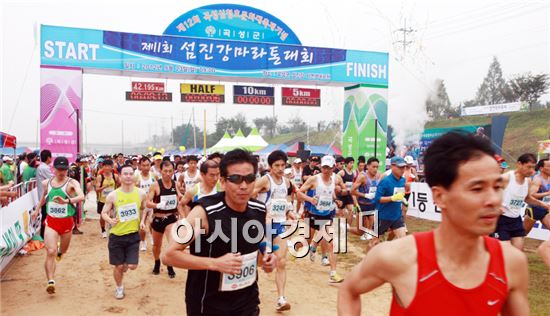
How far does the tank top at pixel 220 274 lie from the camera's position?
2902 mm

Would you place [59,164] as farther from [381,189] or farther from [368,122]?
[368,122]

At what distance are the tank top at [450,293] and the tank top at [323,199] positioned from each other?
5618 mm

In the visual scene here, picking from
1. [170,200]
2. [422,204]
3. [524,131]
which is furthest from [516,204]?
[524,131]

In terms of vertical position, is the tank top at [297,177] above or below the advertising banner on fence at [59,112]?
below

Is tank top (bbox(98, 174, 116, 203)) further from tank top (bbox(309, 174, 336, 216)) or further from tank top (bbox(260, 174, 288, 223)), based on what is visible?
tank top (bbox(260, 174, 288, 223))

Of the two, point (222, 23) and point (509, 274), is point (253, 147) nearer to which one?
point (222, 23)

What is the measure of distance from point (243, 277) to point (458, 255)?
5.64 feet

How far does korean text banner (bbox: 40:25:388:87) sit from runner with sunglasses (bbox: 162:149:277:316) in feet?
39.6

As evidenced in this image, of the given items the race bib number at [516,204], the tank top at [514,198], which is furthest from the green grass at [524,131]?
the race bib number at [516,204]

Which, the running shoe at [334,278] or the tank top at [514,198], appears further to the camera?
the running shoe at [334,278]

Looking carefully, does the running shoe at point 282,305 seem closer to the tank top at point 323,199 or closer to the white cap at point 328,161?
the tank top at point 323,199

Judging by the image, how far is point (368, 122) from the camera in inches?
648

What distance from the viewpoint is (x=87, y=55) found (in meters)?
13.3

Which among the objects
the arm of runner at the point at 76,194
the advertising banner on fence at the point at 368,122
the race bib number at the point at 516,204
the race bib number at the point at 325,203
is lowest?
the race bib number at the point at 325,203
